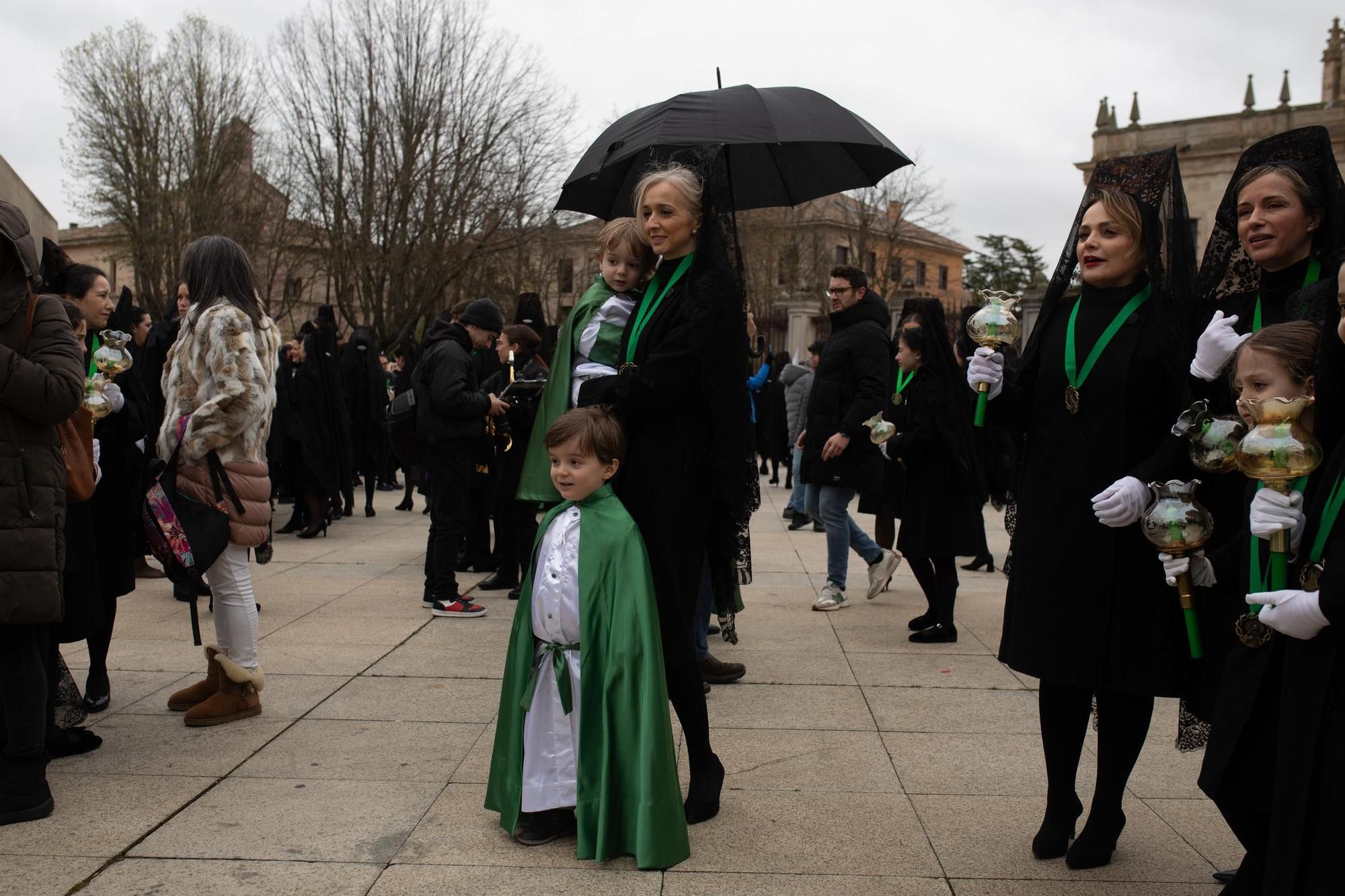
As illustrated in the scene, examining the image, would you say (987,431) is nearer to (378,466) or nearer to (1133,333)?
(1133,333)

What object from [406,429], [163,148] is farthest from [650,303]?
[163,148]

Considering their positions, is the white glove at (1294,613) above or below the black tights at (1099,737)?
above

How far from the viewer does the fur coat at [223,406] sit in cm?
472

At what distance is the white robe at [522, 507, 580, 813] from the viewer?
3.50m

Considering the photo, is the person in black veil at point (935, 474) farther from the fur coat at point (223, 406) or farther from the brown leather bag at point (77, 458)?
the brown leather bag at point (77, 458)

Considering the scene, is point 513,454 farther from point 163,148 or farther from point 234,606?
point 163,148

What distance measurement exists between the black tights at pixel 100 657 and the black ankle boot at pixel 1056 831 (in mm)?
3776

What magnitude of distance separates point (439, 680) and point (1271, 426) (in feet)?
13.4

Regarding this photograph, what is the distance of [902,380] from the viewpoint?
7.22 metres

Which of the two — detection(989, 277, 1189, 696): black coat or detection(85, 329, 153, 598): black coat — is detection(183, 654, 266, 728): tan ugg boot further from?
detection(989, 277, 1189, 696): black coat

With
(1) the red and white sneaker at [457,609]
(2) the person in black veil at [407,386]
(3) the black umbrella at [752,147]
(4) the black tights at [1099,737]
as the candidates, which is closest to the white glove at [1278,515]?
(4) the black tights at [1099,737]

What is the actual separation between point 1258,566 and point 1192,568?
0.27m

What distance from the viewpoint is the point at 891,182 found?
42750 millimetres

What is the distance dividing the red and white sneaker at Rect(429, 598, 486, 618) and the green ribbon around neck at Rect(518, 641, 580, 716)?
3.81 meters
